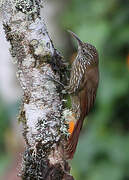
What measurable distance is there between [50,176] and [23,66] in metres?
0.60

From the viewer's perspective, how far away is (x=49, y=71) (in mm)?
2787

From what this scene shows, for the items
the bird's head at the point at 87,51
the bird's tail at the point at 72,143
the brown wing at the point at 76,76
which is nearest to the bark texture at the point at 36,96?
the bird's tail at the point at 72,143

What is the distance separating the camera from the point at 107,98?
5191mm

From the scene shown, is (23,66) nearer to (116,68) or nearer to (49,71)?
(49,71)

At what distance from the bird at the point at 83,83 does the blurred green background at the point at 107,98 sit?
1215 mm

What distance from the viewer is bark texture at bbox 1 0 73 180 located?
8.77ft

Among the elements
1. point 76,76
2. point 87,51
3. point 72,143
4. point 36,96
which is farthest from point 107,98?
point 36,96

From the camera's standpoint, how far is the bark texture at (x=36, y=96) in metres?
2.67

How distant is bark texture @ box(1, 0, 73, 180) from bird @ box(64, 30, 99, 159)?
0.43 metres

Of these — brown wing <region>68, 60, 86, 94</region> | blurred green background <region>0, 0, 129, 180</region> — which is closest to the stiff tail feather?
brown wing <region>68, 60, 86, 94</region>

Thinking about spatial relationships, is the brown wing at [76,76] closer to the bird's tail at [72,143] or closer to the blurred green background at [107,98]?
the bird's tail at [72,143]

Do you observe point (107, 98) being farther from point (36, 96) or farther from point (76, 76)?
point (36, 96)

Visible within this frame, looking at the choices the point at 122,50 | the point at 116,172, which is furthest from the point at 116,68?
the point at 116,172

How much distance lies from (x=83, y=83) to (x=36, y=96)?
102 centimetres
